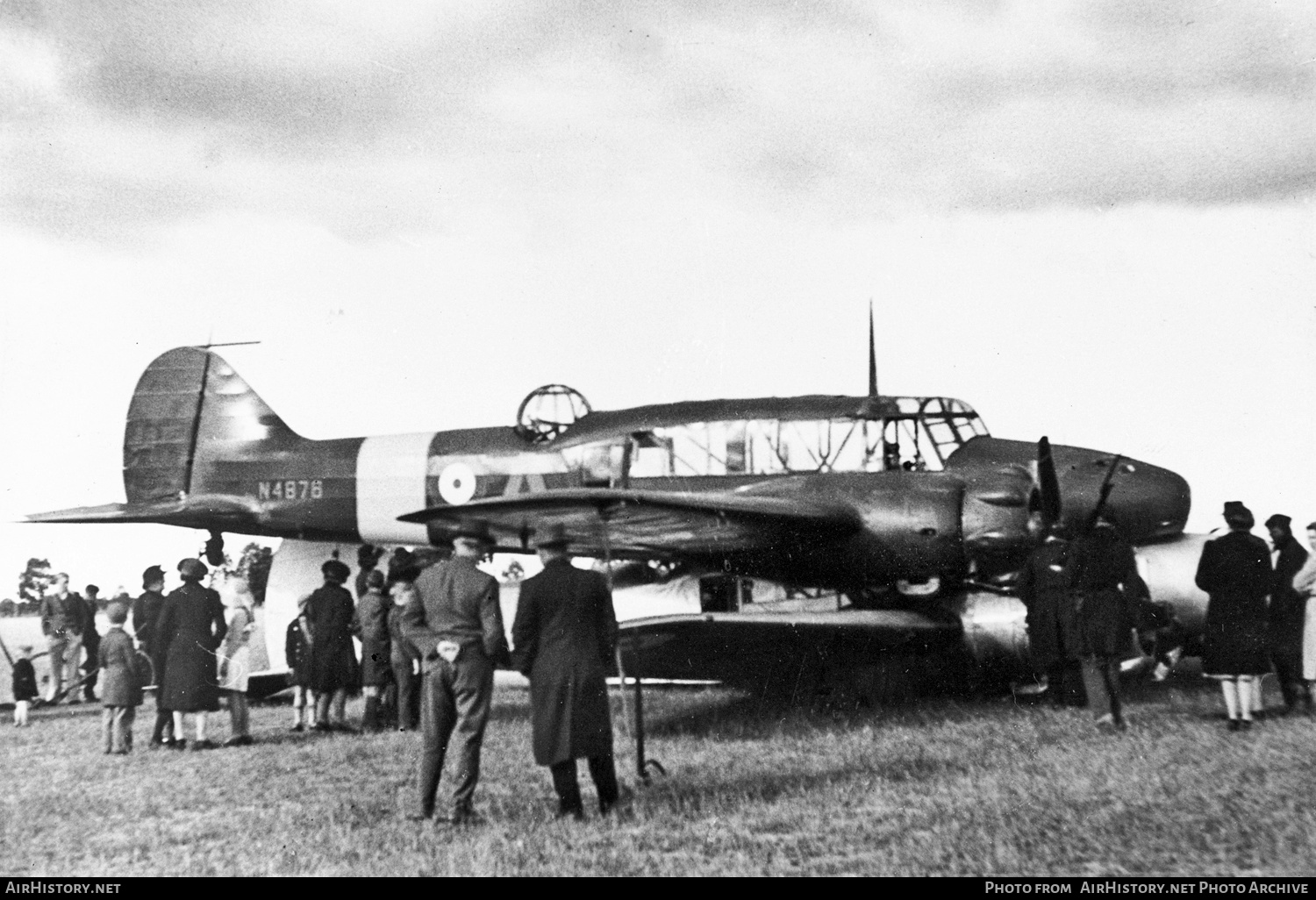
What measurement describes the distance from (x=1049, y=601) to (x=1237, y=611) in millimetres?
1258

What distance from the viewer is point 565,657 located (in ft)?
19.5

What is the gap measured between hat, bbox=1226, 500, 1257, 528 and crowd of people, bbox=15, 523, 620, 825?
16.1ft

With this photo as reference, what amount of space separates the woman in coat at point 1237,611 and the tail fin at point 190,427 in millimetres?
10324

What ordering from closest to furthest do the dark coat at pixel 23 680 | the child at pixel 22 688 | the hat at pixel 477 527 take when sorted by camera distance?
the hat at pixel 477 527 → the child at pixel 22 688 → the dark coat at pixel 23 680

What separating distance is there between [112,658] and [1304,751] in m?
8.35

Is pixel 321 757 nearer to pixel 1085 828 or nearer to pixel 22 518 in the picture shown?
pixel 1085 828

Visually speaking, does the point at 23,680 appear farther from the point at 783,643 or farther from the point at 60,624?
the point at 783,643

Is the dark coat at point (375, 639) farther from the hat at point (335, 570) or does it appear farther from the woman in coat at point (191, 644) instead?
the woman in coat at point (191, 644)

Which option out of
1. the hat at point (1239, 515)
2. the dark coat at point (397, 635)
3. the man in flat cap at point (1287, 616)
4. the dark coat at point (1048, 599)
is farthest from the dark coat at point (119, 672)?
the man in flat cap at point (1287, 616)

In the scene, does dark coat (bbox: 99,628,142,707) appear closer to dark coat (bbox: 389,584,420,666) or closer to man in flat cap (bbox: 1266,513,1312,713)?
dark coat (bbox: 389,584,420,666)

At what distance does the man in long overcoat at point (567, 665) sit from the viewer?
5824 mm

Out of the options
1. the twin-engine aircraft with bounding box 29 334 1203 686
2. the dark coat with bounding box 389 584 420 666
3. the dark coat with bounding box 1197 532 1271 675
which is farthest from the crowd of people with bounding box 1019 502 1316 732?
the dark coat with bounding box 389 584 420 666

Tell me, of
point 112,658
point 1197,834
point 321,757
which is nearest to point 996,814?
point 1197,834
